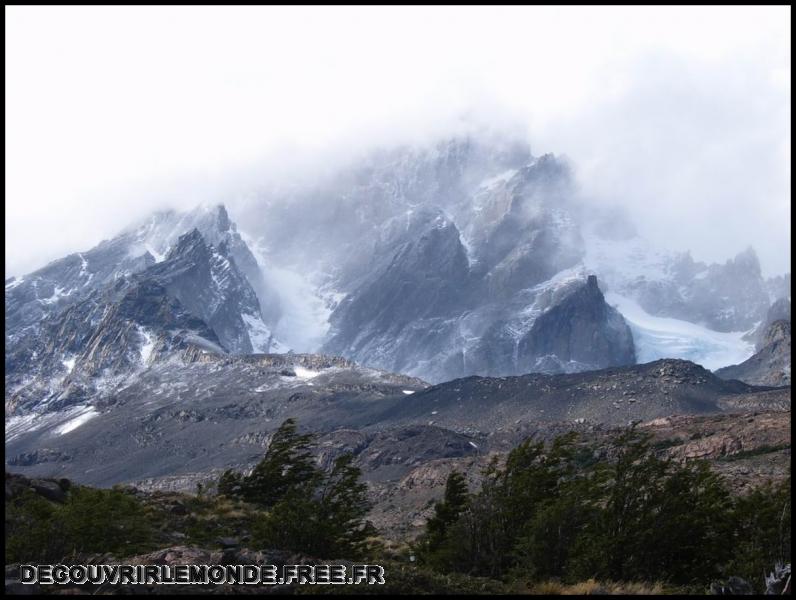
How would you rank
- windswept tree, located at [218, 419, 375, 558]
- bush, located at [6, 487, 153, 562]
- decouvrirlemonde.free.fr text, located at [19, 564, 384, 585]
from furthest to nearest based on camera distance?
1. windswept tree, located at [218, 419, 375, 558]
2. bush, located at [6, 487, 153, 562]
3. decouvrirlemonde.free.fr text, located at [19, 564, 384, 585]

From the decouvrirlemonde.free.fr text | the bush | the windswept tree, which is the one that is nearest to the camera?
the decouvrirlemonde.free.fr text

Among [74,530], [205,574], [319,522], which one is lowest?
[319,522]

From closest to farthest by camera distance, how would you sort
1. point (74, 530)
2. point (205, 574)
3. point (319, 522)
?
point (205, 574) < point (74, 530) < point (319, 522)

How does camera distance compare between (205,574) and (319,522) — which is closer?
(205,574)

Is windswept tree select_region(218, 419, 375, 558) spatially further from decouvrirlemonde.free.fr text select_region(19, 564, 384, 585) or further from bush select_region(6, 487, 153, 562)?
decouvrirlemonde.free.fr text select_region(19, 564, 384, 585)

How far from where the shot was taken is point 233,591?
24969mm

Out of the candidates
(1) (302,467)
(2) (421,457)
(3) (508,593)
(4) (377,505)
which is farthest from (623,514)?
(2) (421,457)

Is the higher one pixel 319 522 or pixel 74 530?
pixel 74 530

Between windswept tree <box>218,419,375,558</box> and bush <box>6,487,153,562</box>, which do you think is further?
windswept tree <box>218,419,375,558</box>

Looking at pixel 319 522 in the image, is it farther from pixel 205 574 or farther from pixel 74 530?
pixel 205 574

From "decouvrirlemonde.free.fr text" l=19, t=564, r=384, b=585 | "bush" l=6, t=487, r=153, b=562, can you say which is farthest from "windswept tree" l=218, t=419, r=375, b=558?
"decouvrirlemonde.free.fr text" l=19, t=564, r=384, b=585

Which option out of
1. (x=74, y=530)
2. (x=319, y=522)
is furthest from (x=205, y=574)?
(x=319, y=522)

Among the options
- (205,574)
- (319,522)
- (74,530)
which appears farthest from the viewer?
(319,522)

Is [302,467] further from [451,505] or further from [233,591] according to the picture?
[233,591]
